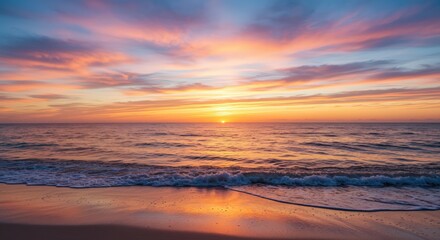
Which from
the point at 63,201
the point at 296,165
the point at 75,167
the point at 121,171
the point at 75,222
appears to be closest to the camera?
the point at 75,222

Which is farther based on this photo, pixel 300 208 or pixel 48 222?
pixel 300 208

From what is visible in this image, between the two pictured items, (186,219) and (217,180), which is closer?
(186,219)

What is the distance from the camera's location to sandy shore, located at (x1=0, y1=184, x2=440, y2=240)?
6.24m

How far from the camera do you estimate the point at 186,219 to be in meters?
7.14

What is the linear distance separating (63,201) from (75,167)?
8.04 m

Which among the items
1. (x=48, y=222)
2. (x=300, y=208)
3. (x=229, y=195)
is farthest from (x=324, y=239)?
(x=48, y=222)

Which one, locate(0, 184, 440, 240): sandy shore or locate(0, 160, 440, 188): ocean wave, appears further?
locate(0, 160, 440, 188): ocean wave

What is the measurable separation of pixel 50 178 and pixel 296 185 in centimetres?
1160

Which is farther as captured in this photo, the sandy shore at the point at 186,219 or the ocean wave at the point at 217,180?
the ocean wave at the point at 217,180

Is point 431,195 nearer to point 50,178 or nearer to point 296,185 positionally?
point 296,185

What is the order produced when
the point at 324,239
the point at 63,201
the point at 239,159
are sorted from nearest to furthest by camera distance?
the point at 324,239, the point at 63,201, the point at 239,159

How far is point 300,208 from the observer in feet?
27.6

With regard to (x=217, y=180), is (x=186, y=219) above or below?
above

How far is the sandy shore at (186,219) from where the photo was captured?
20.5 feet
